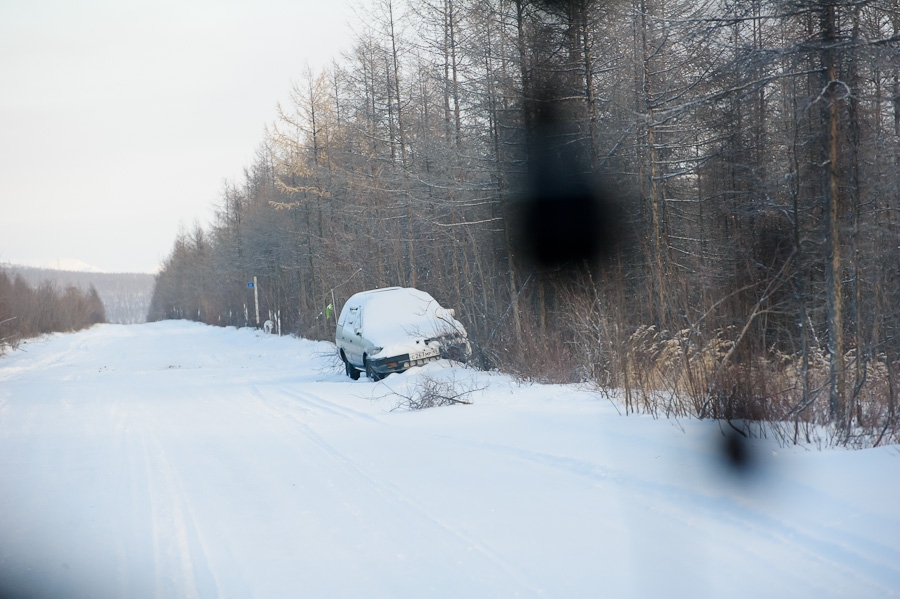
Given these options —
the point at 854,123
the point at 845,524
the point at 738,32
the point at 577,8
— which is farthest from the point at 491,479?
the point at 577,8

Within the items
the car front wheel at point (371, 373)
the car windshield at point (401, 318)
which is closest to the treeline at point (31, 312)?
the car windshield at point (401, 318)

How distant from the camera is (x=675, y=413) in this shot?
22.6ft

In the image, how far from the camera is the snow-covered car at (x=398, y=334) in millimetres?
14086

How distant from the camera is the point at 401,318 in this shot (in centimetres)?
1503

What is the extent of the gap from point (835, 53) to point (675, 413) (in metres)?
4.47

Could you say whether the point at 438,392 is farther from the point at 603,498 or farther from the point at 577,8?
the point at 577,8

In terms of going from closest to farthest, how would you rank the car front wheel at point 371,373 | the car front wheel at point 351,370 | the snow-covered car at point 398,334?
the snow-covered car at point 398,334
the car front wheel at point 371,373
the car front wheel at point 351,370

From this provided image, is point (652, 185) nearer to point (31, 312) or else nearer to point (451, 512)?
point (451, 512)

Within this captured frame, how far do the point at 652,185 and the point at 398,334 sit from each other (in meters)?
6.92

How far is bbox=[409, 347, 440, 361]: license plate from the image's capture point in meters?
14.1

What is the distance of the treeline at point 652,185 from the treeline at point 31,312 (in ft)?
55.9

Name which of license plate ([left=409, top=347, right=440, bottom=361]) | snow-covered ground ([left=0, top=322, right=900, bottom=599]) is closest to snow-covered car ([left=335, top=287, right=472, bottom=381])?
license plate ([left=409, top=347, right=440, bottom=361])

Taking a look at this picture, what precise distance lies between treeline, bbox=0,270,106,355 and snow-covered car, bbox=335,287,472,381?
25.8 meters

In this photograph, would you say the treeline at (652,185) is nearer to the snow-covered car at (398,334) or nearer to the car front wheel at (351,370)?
the snow-covered car at (398,334)
